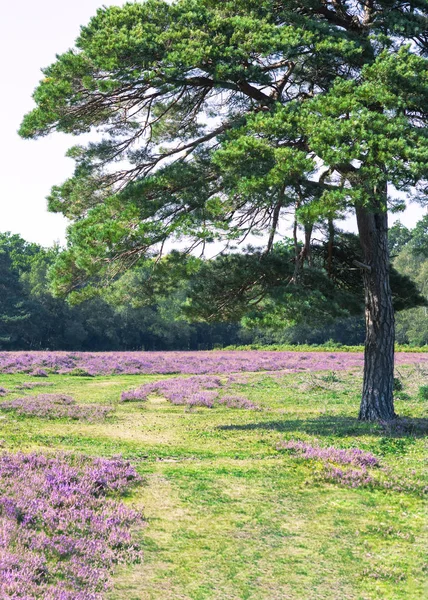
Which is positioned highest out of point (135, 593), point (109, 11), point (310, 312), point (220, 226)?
point (109, 11)

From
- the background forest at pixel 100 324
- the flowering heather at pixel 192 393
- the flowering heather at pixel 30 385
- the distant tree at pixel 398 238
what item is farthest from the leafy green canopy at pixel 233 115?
the distant tree at pixel 398 238

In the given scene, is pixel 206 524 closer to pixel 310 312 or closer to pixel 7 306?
pixel 310 312

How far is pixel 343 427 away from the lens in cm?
1414

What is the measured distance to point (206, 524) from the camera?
24.3 ft

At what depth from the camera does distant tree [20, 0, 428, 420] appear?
11781 mm

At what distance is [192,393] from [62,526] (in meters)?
16.8

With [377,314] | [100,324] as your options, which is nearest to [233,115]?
[377,314]

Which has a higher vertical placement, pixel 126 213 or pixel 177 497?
pixel 126 213

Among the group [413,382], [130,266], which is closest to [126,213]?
[130,266]

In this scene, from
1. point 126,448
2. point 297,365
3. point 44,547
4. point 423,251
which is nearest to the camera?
point 44,547

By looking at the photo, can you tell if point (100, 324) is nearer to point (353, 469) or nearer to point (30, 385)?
point (30, 385)

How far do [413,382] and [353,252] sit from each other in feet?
44.4

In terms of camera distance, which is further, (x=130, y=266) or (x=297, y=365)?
(x=297, y=365)

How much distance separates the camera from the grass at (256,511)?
5.92m
